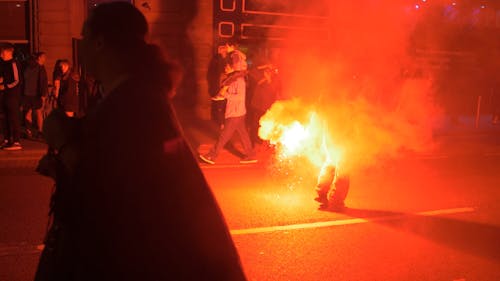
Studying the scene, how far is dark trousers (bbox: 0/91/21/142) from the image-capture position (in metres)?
9.08

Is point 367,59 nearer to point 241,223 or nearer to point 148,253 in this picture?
point 241,223

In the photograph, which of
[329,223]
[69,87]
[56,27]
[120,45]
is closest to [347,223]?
[329,223]

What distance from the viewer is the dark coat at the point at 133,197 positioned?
1.45 m

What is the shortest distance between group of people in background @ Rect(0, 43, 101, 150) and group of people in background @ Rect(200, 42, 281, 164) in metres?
2.23

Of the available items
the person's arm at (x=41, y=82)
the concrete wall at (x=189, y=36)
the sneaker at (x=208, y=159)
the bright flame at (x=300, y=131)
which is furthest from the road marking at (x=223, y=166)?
the concrete wall at (x=189, y=36)

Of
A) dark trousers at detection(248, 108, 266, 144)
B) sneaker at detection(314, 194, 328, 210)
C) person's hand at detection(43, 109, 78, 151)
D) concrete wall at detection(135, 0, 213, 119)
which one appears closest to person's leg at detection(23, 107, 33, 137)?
concrete wall at detection(135, 0, 213, 119)

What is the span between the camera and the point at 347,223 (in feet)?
18.5

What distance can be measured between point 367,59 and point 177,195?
5.62m

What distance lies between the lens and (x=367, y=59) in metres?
6.74

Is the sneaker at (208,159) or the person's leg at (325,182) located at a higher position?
the person's leg at (325,182)

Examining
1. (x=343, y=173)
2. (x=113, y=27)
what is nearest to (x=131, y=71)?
(x=113, y=27)

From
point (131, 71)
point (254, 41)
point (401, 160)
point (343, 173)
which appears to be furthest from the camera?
point (254, 41)

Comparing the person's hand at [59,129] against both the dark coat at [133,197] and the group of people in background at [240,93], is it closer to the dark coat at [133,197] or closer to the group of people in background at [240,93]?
the dark coat at [133,197]

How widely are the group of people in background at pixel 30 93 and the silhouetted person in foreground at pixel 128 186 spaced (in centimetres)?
701
